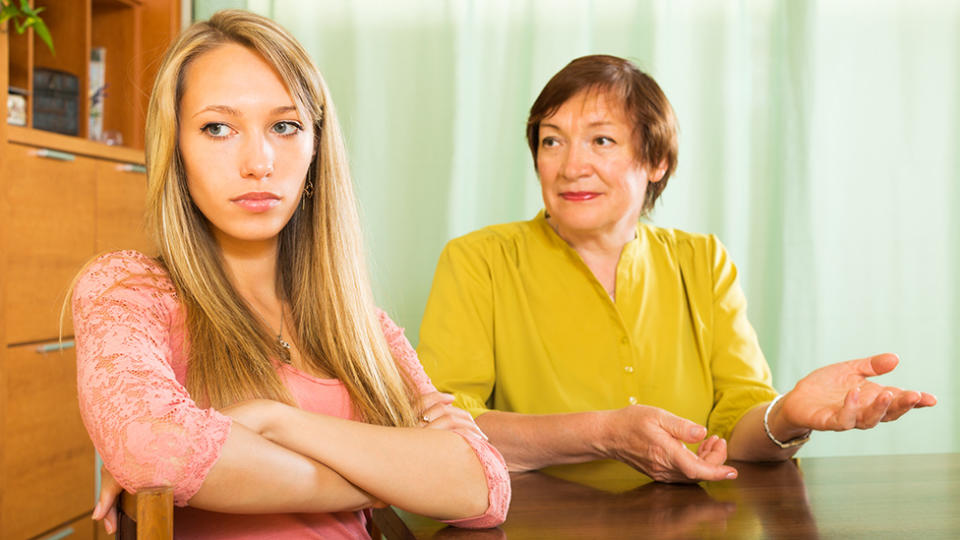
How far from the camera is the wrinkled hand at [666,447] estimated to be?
116 centimetres

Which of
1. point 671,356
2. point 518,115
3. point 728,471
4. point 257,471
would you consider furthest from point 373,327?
point 518,115

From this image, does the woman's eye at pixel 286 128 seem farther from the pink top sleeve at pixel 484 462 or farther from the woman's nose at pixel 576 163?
the woman's nose at pixel 576 163

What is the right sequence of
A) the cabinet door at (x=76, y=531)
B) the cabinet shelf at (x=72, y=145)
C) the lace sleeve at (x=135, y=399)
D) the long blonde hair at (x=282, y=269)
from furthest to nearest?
the cabinet door at (x=76, y=531), the cabinet shelf at (x=72, y=145), the long blonde hair at (x=282, y=269), the lace sleeve at (x=135, y=399)

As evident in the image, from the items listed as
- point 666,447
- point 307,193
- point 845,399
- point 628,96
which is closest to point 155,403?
point 307,193

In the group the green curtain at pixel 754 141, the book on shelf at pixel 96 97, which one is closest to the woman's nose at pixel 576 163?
the green curtain at pixel 754 141

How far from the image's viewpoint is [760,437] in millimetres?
1399

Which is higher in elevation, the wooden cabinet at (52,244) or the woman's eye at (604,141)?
the woman's eye at (604,141)

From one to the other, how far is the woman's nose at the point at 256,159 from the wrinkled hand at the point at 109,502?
38 centimetres

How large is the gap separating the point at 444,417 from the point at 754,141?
5.51ft

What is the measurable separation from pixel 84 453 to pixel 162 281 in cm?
153

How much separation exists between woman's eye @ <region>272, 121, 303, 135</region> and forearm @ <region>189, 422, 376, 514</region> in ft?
1.37

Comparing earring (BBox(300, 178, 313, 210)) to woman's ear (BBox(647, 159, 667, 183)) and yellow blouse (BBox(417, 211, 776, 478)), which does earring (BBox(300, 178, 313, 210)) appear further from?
woman's ear (BBox(647, 159, 667, 183))

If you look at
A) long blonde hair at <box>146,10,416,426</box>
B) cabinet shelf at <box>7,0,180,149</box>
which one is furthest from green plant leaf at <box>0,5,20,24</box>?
long blonde hair at <box>146,10,416,426</box>

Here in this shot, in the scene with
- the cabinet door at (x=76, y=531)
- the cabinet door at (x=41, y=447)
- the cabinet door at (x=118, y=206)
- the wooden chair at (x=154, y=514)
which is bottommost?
the cabinet door at (x=76, y=531)
